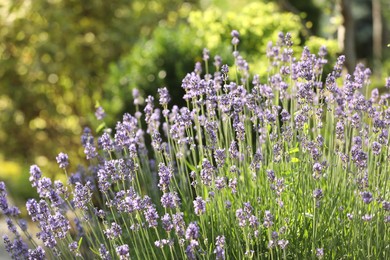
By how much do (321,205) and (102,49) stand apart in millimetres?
6860

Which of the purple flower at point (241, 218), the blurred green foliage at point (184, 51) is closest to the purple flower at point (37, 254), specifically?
the purple flower at point (241, 218)

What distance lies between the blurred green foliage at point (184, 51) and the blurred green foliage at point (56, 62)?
116 inches

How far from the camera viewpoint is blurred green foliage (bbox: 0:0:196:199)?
9.35m

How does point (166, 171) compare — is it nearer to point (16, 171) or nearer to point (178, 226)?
point (178, 226)

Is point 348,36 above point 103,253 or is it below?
above

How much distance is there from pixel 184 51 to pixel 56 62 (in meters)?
3.71

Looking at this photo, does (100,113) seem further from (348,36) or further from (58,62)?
(58,62)

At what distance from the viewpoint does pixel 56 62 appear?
948 centimetres

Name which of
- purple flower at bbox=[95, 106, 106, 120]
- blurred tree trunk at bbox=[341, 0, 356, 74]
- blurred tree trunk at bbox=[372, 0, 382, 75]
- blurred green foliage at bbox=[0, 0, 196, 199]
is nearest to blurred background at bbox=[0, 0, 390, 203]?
blurred green foliage at bbox=[0, 0, 196, 199]

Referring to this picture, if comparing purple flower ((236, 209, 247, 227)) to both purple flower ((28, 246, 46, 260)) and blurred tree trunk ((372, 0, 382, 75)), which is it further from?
blurred tree trunk ((372, 0, 382, 75))

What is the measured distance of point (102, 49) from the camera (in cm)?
970

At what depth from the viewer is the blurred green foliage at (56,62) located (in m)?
9.35

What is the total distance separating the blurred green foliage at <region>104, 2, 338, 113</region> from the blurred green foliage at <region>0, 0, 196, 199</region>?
2.94m

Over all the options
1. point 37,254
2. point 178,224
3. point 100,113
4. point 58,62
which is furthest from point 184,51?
point 58,62
